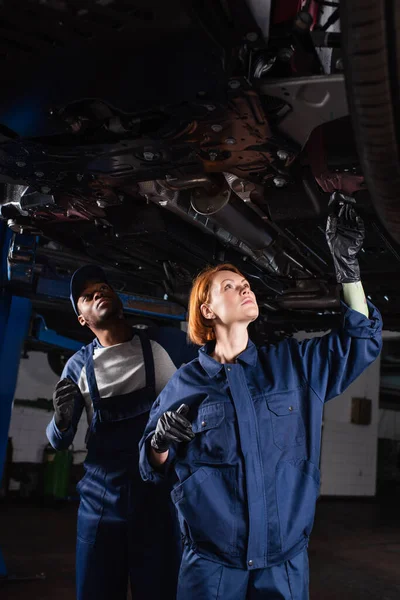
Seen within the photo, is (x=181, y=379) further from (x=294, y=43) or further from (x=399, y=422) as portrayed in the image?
(x=399, y=422)

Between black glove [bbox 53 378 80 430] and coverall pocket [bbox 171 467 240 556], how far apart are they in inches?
33.8

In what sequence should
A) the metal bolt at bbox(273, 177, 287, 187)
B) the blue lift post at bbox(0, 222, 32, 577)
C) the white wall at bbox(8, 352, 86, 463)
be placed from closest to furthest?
the metal bolt at bbox(273, 177, 287, 187), the blue lift post at bbox(0, 222, 32, 577), the white wall at bbox(8, 352, 86, 463)

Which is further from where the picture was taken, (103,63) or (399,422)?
(399,422)

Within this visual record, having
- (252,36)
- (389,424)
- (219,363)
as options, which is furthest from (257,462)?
(389,424)

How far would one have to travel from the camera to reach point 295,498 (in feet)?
5.34

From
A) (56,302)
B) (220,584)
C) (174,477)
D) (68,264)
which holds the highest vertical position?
(68,264)

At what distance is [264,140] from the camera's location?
1.72 meters

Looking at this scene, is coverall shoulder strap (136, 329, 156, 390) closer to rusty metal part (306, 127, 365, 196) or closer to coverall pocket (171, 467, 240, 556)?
coverall pocket (171, 467, 240, 556)

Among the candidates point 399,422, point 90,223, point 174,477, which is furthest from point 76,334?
point 399,422

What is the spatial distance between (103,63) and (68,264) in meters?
2.23

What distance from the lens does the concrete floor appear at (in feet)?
12.3

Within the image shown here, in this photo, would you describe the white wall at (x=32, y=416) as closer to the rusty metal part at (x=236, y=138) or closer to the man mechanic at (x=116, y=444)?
the man mechanic at (x=116, y=444)

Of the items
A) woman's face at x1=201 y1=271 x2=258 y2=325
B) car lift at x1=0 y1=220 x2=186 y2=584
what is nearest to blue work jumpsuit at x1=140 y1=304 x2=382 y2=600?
woman's face at x1=201 y1=271 x2=258 y2=325

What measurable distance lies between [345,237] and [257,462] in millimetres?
736
